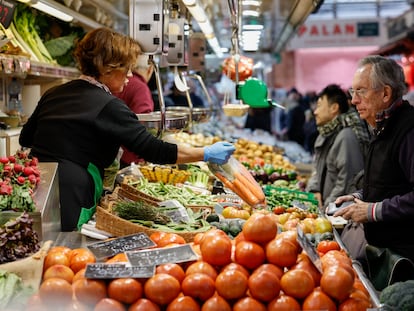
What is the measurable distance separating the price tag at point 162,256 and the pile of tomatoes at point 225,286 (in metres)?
0.04

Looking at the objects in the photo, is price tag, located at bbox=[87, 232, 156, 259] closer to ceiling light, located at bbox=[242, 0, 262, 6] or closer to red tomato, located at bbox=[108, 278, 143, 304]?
red tomato, located at bbox=[108, 278, 143, 304]

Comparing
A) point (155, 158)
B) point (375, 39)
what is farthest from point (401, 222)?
point (375, 39)

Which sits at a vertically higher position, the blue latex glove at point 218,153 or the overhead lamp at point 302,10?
the overhead lamp at point 302,10

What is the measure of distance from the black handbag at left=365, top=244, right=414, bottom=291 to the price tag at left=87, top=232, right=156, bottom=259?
166 cm

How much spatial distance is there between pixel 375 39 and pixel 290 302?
19.5 m

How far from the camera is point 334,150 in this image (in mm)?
6426

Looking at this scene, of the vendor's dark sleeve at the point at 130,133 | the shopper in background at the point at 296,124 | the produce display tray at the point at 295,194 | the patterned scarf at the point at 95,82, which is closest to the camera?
the vendor's dark sleeve at the point at 130,133

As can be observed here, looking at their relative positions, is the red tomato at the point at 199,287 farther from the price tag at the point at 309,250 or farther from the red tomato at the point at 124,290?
the price tag at the point at 309,250

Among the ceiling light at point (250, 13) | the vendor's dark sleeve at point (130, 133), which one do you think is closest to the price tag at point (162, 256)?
the vendor's dark sleeve at point (130, 133)

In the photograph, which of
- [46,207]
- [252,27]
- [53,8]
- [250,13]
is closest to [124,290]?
[46,207]

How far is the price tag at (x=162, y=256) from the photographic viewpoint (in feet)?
8.52

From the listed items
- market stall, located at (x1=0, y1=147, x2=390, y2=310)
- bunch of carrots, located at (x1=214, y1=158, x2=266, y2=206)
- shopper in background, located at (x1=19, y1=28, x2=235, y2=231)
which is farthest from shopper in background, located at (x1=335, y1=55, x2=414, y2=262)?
market stall, located at (x1=0, y1=147, x2=390, y2=310)

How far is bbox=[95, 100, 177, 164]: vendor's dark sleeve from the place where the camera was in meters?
3.88

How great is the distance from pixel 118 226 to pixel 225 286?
1264 mm
